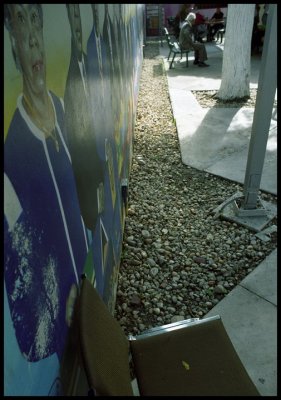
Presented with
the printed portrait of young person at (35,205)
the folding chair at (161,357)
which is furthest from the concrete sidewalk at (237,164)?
the printed portrait of young person at (35,205)

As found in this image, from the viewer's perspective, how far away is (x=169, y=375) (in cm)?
175

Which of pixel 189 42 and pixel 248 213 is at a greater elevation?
pixel 189 42

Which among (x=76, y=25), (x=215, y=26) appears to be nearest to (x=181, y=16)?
(x=215, y=26)

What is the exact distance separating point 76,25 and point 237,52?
630cm

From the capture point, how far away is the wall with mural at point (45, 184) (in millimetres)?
937

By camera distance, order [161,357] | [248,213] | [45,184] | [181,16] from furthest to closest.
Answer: [181,16] → [248,213] → [161,357] → [45,184]

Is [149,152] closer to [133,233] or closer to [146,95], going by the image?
[133,233]

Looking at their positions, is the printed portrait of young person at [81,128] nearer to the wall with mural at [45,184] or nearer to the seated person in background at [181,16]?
the wall with mural at [45,184]

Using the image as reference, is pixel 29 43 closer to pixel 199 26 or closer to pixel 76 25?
pixel 76 25

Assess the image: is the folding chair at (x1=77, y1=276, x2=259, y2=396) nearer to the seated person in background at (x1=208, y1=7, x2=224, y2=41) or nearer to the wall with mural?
the wall with mural

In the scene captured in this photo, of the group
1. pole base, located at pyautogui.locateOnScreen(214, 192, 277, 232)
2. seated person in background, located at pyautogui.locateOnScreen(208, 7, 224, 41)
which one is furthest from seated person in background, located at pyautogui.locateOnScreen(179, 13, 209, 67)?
pole base, located at pyautogui.locateOnScreen(214, 192, 277, 232)

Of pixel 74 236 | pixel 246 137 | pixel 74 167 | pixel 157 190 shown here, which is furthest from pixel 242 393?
pixel 246 137

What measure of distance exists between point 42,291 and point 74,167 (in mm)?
648

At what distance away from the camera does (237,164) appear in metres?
Answer: 4.97
